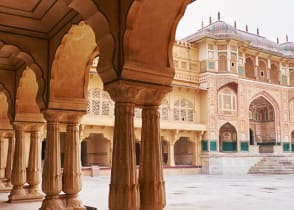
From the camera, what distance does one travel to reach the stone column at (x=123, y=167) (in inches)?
143

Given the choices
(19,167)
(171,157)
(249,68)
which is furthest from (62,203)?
(249,68)

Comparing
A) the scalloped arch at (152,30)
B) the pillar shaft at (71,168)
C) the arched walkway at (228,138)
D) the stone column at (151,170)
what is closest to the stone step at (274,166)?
the arched walkway at (228,138)

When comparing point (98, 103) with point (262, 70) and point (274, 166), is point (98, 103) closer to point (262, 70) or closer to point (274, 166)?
point (274, 166)

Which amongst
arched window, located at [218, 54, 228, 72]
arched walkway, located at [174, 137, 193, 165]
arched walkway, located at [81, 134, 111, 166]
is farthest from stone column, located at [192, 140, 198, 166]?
arched walkway, located at [81, 134, 111, 166]

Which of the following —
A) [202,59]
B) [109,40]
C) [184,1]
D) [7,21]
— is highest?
[202,59]

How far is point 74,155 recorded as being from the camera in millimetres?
6117

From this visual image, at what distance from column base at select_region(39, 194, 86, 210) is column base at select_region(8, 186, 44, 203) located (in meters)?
2.10

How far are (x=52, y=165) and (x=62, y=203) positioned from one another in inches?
25.7

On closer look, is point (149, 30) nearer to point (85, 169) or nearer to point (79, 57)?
point (79, 57)

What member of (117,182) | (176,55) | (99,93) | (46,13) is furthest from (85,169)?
(117,182)

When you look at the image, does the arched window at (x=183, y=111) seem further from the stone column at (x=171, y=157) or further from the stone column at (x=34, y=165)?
the stone column at (x=34, y=165)

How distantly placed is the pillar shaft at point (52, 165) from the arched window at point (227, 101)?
17.3 meters

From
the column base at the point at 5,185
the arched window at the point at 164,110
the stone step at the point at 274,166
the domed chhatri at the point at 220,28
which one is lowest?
the stone step at the point at 274,166

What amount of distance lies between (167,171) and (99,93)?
18.7 ft
